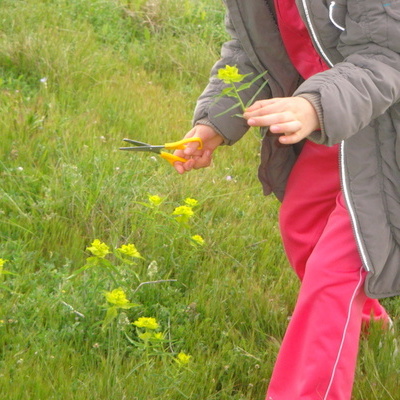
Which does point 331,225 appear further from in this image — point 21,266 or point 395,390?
point 21,266

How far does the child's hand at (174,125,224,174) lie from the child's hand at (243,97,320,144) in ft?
2.07

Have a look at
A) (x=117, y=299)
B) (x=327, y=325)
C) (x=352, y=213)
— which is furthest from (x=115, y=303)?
(x=352, y=213)

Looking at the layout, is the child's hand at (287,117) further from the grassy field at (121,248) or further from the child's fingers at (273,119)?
the grassy field at (121,248)

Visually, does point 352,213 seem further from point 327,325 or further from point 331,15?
point 331,15

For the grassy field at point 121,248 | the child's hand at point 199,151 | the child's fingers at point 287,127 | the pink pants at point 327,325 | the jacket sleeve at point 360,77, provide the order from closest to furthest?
the child's fingers at point 287,127 → the jacket sleeve at point 360,77 → the pink pants at point 327,325 → the grassy field at point 121,248 → the child's hand at point 199,151

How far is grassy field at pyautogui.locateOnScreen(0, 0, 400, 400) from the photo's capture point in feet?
9.16

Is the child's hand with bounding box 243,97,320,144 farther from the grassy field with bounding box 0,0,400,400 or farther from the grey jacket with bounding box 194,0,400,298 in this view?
the grassy field with bounding box 0,0,400,400

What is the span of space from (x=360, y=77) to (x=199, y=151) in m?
0.72

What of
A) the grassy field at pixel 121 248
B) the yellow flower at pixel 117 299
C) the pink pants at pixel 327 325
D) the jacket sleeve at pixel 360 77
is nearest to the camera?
the jacket sleeve at pixel 360 77

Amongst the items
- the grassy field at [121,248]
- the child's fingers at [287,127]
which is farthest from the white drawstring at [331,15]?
the grassy field at [121,248]

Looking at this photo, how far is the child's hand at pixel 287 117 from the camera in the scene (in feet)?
7.22

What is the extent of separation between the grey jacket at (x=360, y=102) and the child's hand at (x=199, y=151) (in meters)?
0.04

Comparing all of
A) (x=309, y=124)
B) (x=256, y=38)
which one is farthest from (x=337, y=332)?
(x=256, y=38)

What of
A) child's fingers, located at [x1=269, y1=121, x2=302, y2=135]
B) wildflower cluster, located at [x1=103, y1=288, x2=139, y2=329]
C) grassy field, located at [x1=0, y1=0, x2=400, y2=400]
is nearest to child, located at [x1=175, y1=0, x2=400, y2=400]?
child's fingers, located at [x1=269, y1=121, x2=302, y2=135]
